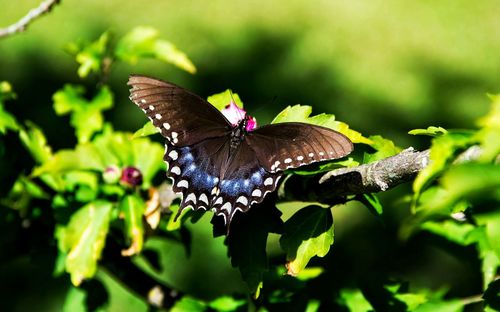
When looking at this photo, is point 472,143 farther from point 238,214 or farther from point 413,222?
point 238,214

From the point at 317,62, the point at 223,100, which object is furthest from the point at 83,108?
the point at 317,62

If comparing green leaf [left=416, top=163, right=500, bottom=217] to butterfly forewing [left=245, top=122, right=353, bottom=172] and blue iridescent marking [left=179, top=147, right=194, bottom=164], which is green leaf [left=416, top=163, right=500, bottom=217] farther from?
blue iridescent marking [left=179, top=147, right=194, bottom=164]

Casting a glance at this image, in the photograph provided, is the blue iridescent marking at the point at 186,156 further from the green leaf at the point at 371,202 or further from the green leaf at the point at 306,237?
the green leaf at the point at 371,202

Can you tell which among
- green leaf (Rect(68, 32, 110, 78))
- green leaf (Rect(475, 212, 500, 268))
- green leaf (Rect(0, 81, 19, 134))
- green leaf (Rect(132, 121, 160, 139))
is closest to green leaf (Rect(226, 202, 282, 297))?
green leaf (Rect(132, 121, 160, 139))

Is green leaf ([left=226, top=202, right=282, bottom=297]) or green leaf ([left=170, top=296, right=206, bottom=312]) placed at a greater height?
green leaf ([left=226, top=202, right=282, bottom=297])

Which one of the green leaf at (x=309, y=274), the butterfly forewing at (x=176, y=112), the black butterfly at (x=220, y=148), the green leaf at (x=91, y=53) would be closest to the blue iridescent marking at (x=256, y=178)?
the black butterfly at (x=220, y=148)

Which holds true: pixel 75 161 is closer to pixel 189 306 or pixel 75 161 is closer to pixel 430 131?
pixel 189 306

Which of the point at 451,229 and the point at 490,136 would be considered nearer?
the point at 490,136
